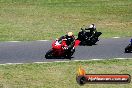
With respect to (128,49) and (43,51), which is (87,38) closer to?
(128,49)

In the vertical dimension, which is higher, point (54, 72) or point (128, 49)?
point (128, 49)

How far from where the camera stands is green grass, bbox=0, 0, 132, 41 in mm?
35812

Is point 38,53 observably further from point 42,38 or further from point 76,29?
point 76,29

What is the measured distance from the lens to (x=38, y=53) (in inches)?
1141

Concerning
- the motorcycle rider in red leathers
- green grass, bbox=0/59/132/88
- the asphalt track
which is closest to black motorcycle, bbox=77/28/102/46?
the asphalt track

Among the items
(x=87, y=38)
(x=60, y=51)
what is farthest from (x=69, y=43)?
(x=87, y=38)

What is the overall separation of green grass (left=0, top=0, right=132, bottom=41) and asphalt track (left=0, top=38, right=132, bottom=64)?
6.45ft

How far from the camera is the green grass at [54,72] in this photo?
22.4m

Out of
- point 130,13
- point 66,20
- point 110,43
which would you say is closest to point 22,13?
point 66,20

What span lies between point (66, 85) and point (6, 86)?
3.42 metres

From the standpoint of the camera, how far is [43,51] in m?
29.5

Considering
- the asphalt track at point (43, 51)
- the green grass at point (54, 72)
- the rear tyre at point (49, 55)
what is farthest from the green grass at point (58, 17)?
the green grass at point (54, 72)

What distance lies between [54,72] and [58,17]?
18.8 meters

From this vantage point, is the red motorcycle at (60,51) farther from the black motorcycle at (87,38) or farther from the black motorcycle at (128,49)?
the black motorcycle at (128,49)
